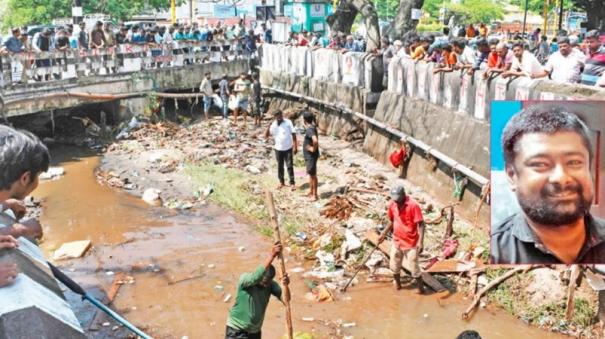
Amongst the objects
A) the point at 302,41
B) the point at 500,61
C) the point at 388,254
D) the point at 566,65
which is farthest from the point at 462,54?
the point at 302,41

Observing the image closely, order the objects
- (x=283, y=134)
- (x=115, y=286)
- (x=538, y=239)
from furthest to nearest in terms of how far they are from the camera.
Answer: (x=283, y=134), (x=115, y=286), (x=538, y=239)

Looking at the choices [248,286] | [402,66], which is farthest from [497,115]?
[402,66]

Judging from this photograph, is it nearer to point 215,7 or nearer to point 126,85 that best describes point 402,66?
point 126,85

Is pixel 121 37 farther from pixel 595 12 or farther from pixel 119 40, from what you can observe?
pixel 595 12

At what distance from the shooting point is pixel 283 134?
12.8 metres

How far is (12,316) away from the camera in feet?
7.57

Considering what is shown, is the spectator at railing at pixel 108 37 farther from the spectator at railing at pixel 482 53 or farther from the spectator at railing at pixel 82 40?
the spectator at railing at pixel 482 53

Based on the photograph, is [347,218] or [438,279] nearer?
[438,279]

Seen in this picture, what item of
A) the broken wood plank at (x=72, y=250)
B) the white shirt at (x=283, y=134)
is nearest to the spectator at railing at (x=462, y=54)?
the white shirt at (x=283, y=134)

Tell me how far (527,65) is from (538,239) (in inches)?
265

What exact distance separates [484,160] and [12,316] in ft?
29.4

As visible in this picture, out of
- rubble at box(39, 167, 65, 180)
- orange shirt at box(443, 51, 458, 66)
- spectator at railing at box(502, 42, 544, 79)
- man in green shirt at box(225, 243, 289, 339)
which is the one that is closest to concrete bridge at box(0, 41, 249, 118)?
rubble at box(39, 167, 65, 180)

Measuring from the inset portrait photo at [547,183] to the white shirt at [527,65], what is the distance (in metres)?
6.37

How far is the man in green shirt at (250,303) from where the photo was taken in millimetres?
5867
